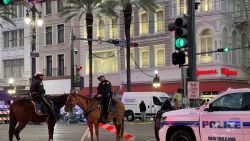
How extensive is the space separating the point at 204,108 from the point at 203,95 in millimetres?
37486

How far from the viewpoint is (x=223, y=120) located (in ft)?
45.2

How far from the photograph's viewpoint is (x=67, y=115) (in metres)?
42.0

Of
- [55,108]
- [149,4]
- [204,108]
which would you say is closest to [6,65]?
[149,4]

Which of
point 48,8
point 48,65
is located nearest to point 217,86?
point 48,65

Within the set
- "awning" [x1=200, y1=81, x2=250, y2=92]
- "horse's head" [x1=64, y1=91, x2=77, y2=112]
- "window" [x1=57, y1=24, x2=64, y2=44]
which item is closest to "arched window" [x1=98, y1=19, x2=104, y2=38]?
"window" [x1=57, y1=24, x2=64, y2=44]

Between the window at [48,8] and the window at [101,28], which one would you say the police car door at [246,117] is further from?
the window at [48,8]

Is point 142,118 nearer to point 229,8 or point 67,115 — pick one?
point 67,115

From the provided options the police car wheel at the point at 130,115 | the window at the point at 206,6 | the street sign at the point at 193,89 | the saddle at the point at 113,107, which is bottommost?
the police car wheel at the point at 130,115

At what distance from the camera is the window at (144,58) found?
186ft

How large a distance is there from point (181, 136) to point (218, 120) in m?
1.52

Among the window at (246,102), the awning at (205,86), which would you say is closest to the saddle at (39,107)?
the window at (246,102)

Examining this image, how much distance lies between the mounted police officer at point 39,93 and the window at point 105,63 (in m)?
40.4

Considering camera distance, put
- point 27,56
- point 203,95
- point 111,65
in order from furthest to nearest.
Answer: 1. point 27,56
2. point 111,65
3. point 203,95

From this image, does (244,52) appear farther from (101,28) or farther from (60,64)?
(60,64)
